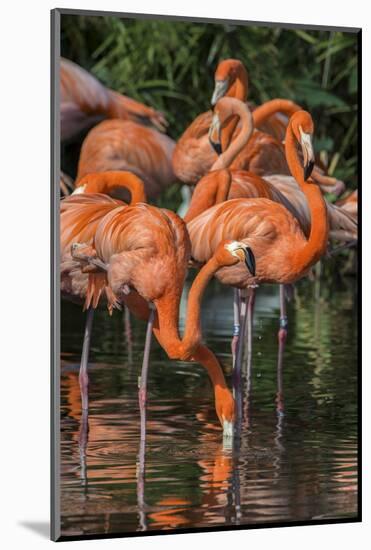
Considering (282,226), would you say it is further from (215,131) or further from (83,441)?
(83,441)

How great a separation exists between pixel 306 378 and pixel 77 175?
1.39m

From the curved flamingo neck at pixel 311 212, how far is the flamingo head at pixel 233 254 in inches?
13.9

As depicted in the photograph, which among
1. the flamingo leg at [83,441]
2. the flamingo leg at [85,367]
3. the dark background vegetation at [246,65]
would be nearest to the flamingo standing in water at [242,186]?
the dark background vegetation at [246,65]

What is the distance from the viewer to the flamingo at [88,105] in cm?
742

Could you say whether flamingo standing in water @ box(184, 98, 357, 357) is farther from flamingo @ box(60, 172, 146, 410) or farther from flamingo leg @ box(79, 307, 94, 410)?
flamingo leg @ box(79, 307, 94, 410)

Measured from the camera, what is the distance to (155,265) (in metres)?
7.24

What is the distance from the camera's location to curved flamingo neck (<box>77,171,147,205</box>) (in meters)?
7.37

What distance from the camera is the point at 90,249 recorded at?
285 inches

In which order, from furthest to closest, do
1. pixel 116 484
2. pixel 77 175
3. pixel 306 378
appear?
1. pixel 306 378
2. pixel 77 175
3. pixel 116 484

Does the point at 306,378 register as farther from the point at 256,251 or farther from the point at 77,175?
the point at 77,175

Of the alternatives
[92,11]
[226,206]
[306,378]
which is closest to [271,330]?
[306,378]

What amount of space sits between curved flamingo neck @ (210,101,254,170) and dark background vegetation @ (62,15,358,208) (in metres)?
0.09

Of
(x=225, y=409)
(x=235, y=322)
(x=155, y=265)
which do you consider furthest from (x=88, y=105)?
(x=225, y=409)

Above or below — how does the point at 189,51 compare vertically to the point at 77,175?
above
